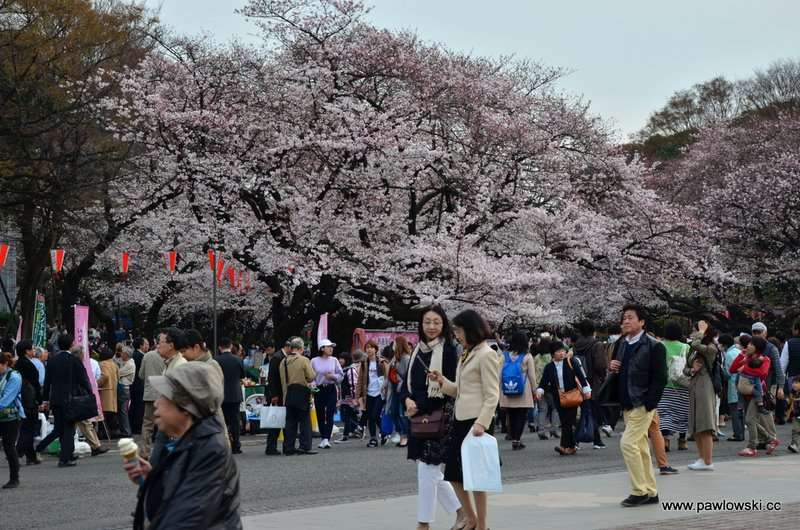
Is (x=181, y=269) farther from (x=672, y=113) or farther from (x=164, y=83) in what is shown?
(x=672, y=113)

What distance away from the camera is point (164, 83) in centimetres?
3000

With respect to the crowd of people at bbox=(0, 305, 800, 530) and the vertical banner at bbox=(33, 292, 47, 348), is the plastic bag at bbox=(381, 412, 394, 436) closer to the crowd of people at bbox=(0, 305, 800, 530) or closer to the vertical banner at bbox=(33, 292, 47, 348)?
the crowd of people at bbox=(0, 305, 800, 530)

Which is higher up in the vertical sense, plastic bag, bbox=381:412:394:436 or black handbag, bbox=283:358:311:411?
black handbag, bbox=283:358:311:411

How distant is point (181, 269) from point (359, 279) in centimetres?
662

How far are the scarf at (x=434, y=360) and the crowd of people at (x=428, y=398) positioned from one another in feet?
0.04

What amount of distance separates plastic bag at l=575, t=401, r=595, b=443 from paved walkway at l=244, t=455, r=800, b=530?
3932 mm

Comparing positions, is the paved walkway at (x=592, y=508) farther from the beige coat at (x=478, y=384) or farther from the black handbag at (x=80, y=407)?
the black handbag at (x=80, y=407)

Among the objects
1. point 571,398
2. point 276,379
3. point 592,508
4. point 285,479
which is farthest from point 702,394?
point 276,379

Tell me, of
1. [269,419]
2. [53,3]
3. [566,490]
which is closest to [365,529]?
[566,490]

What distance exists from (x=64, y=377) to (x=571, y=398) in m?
6.90

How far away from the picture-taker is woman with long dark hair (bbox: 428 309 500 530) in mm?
8180

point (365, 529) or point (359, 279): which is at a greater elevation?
point (359, 279)

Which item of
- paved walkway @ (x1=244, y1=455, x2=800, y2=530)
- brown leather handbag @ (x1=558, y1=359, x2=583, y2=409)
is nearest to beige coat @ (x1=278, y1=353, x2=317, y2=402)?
brown leather handbag @ (x1=558, y1=359, x2=583, y2=409)

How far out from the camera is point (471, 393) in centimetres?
828
